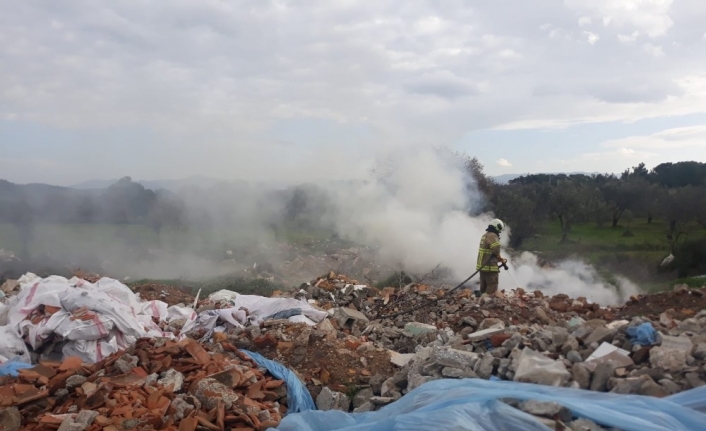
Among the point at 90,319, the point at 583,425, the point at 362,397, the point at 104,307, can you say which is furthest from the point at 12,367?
the point at 583,425

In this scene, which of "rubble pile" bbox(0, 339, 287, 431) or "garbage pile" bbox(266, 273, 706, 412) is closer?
"garbage pile" bbox(266, 273, 706, 412)

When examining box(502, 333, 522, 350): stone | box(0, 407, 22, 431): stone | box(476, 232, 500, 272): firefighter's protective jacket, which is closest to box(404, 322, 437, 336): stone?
box(502, 333, 522, 350): stone

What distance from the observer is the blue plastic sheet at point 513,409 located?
321 centimetres

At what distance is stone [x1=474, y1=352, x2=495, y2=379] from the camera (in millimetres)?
4445

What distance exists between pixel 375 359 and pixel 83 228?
65.9ft

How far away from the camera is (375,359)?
231 inches

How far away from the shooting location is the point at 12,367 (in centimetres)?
594

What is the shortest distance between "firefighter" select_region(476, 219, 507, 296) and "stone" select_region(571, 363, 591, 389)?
246 inches

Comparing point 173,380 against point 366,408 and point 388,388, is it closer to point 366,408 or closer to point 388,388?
point 366,408

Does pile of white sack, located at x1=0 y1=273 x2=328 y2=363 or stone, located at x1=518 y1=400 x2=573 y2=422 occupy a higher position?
stone, located at x1=518 y1=400 x2=573 y2=422

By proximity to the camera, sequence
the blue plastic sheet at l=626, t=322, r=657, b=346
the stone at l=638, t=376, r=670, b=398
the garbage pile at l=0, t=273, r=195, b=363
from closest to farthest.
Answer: the stone at l=638, t=376, r=670, b=398 < the blue plastic sheet at l=626, t=322, r=657, b=346 < the garbage pile at l=0, t=273, r=195, b=363

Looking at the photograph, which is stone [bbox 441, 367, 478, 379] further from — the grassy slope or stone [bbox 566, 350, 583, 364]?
the grassy slope

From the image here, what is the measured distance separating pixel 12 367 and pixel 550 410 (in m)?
5.86

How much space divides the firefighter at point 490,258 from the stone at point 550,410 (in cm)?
703
